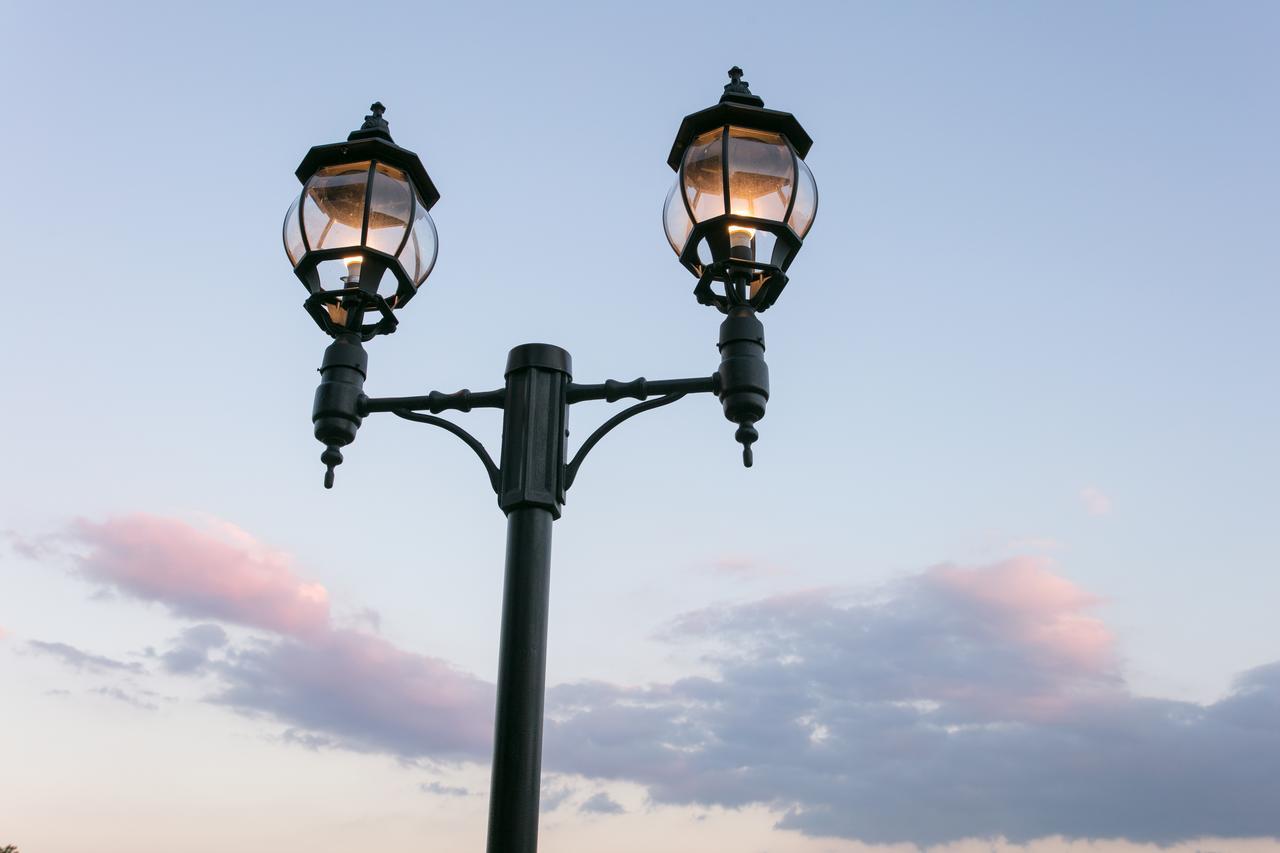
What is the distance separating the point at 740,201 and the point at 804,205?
1.08 feet

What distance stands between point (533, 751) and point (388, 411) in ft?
5.81

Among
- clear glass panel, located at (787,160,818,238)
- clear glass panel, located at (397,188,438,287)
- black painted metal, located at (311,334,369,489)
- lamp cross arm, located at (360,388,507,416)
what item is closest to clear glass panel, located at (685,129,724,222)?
clear glass panel, located at (787,160,818,238)

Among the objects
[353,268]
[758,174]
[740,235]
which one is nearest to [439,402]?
[353,268]

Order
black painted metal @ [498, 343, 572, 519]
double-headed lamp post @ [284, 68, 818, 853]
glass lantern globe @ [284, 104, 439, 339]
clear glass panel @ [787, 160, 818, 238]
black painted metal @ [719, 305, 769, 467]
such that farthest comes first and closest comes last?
1. glass lantern globe @ [284, 104, 439, 339]
2. clear glass panel @ [787, 160, 818, 238]
3. black painted metal @ [719, 305, 769, 467]
4. black painted metal @ [498, 343, 572, 519]
5. double-headed lamp post @ [284, 68, 818, 853]

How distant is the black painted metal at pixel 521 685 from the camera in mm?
3701

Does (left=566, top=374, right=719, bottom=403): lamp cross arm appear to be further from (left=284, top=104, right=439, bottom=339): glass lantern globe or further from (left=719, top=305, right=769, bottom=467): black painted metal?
Result: (left=284, top=104, right=439, bottom=339): glass lantern globe

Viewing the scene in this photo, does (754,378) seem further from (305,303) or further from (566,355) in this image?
(305,303)

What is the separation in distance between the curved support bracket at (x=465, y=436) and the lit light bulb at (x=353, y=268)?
0.68 metres

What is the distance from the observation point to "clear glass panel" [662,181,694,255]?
476cm

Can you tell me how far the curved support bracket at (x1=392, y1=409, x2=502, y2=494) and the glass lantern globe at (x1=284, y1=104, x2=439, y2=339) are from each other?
53 centimetres

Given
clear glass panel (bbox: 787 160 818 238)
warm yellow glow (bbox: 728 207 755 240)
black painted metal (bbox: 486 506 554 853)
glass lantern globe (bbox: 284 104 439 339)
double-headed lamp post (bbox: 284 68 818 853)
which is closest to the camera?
black painted metal (bbox: 486 506 554 853)

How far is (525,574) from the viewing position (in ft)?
13.5

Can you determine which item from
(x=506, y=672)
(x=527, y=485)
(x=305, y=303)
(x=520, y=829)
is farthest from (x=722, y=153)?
(x=520, y=829)

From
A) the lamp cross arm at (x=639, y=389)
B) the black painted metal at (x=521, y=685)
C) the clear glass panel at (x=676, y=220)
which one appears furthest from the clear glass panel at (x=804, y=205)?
the black painted metal at (x=521, y=685)
